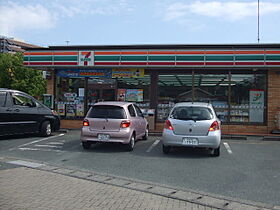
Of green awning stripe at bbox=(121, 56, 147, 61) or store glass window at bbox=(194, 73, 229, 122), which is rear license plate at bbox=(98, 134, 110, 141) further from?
store glass window at bbox=(194, 73, 229, 122)

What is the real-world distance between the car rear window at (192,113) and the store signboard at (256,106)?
19.8 feet

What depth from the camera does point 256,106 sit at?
47.3 feet

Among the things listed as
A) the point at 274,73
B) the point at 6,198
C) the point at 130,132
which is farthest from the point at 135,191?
the point at 274,73

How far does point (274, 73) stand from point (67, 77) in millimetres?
10095

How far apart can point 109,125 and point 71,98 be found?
7.08 metres

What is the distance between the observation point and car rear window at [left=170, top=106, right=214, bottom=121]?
9.12 m

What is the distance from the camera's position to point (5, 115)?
36.0 ft

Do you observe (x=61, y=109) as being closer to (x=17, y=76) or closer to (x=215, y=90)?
(x=215, y=90)

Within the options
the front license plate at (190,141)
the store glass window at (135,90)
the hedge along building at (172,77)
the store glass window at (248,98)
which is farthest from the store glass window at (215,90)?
the front license plate at (190,141)

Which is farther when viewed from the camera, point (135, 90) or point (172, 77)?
point (135, 90)

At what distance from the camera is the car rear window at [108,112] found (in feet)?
31.7

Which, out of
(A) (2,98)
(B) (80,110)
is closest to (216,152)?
(A) (2,98)

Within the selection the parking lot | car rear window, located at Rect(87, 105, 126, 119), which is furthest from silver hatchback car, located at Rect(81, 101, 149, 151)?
the parking lot

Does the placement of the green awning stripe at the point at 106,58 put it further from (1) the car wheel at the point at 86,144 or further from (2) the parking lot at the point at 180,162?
(1) the car wheel at the point at 86,144
